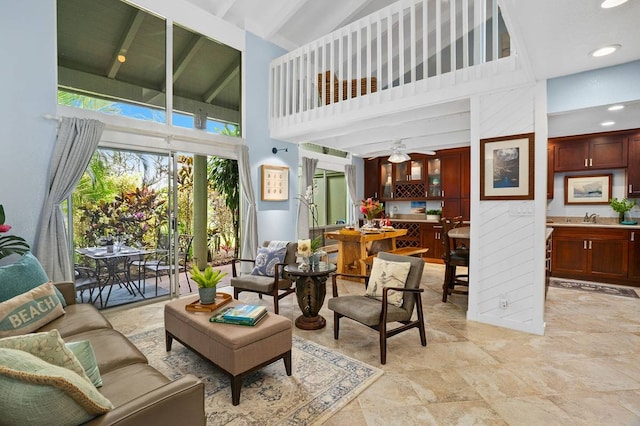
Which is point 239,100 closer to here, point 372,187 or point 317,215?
point 317,215

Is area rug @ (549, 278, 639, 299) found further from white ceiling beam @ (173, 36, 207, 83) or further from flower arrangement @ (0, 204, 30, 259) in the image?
flower arrangement @ (0, 204, 30, 259)

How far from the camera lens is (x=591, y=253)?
→ 203 inches

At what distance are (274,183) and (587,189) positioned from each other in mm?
5578

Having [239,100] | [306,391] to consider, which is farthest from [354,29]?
[306,391]

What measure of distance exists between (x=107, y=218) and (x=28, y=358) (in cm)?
337

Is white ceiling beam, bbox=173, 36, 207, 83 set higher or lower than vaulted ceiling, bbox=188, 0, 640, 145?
higher

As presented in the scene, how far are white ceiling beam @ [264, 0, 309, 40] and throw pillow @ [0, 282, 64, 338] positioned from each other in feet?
16.0

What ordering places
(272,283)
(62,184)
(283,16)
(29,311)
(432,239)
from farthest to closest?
(432,239)
(283,16)
(272,283)
(62,184)
(29,311)

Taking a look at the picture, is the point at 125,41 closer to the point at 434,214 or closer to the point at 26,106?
the point at 26,106

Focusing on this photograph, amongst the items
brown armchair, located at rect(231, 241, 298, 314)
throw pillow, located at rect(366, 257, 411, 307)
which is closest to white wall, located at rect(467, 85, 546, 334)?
throw pillow, located at rect(366, 257, 411, 307)

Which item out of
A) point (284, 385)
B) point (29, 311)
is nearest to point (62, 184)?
point (29, 311)

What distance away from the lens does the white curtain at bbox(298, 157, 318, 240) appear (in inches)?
252

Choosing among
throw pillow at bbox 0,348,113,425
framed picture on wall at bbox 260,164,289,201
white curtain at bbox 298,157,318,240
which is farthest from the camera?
white curtain at bbox 298,157,318,240

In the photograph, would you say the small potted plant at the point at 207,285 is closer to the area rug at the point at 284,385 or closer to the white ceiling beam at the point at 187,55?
the area rug at the point at 284,385
